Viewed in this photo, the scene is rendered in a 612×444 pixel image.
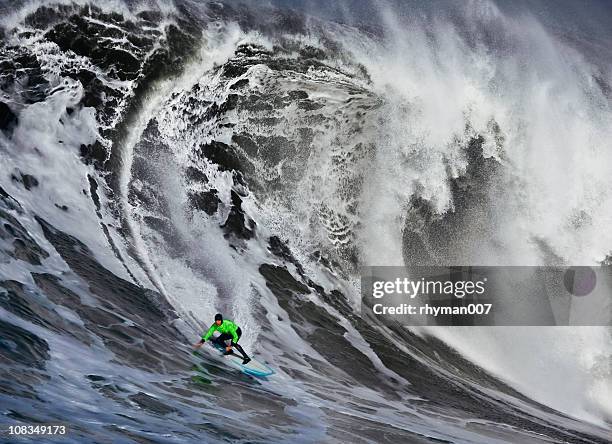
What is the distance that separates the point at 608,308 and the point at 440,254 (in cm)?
369

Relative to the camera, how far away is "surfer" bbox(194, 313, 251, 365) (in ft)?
31.6

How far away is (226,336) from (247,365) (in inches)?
20.3

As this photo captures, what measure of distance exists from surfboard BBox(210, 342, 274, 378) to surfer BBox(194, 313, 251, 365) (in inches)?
1.8

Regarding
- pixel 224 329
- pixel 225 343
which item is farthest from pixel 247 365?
pixel 224 329

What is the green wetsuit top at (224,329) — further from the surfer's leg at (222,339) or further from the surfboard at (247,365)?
the surfboard at (247,365)

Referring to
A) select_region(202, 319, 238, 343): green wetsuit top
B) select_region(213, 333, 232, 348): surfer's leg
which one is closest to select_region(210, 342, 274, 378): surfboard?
select_region(213, 333, 232, 348): surfer's leg

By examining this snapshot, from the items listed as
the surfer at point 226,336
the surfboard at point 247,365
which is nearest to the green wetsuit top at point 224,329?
the surfer at point 226,336

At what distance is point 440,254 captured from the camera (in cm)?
1591

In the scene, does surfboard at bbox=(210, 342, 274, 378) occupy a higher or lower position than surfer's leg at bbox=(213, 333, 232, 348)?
lower

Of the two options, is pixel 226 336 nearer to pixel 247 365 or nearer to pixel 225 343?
pixel 225 343

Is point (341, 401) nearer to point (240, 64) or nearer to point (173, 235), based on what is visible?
point (173, 235)

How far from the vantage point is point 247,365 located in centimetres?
956

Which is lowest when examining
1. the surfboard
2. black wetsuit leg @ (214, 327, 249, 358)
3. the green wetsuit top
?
the surfboard

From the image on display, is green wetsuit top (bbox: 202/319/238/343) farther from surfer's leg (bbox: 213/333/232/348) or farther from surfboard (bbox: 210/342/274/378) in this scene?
surfboard (bbox: 210/342/274/378)
